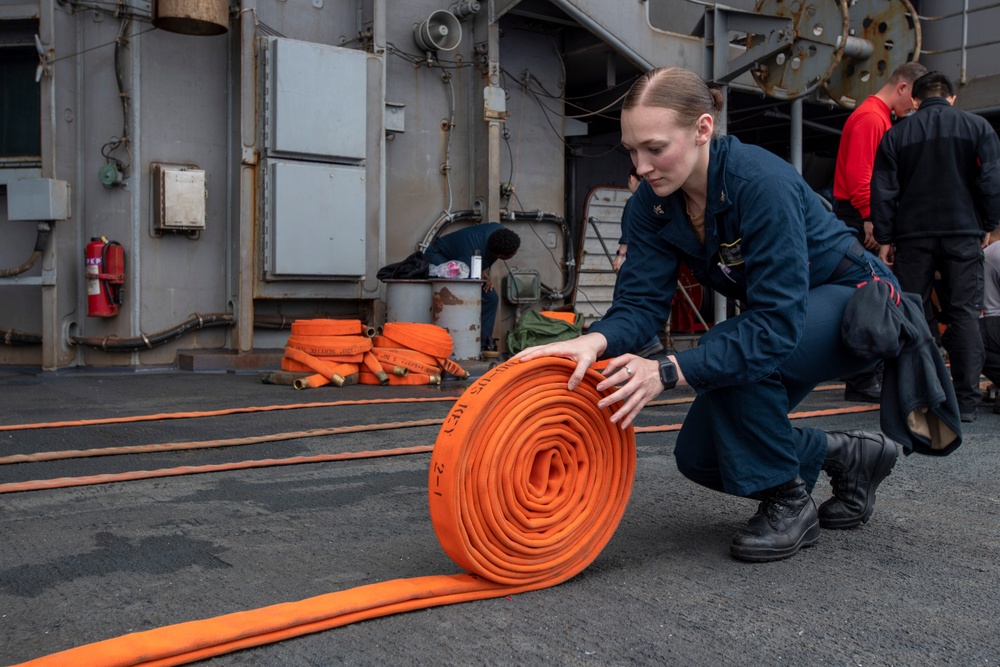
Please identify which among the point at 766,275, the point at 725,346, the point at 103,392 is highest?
the point at 766,275

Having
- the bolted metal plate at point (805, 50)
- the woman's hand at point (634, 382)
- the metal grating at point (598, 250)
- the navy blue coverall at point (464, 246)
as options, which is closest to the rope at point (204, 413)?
the navy blue coverall at point (464, 246)

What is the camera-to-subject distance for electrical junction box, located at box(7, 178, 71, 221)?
7488 mm

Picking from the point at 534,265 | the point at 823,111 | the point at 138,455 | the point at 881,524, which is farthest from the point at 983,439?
the point at 823,111

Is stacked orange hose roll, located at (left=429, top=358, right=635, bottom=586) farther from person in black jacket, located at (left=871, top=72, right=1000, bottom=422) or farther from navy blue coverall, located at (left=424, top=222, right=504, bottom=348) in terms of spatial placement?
navy blue coverall, located at (left=424, top=222, right=504, bottom=348)

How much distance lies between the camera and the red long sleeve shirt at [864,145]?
5895 mm

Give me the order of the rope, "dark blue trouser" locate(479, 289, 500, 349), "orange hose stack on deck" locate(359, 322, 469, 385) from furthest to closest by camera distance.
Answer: "dark blue trouser" locate(479, 289, 500, 349)
"orange hose stack on deck" locate(359, 322, 469, 385)
the rope

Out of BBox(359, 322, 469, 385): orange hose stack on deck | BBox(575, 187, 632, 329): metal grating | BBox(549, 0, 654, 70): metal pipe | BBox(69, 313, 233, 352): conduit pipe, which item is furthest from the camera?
BBox(575, 187, 632, 329): metal grating

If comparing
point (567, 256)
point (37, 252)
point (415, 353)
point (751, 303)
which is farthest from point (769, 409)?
point (567, 256)

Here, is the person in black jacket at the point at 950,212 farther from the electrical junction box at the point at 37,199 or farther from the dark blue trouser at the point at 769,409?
the electrical junction box at the point at 37,199

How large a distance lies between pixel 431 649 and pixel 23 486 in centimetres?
212

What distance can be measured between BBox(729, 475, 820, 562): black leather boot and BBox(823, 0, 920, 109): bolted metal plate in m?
7.57

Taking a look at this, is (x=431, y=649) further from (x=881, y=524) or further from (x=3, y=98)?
(x=3, y=98)

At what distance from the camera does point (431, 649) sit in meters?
1.92

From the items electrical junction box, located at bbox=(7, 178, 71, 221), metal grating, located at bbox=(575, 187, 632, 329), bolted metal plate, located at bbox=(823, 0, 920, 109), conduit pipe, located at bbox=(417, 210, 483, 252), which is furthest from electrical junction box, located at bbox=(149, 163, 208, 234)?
bolted metal plate, located at bbox=(823, 0, 920, 109)
